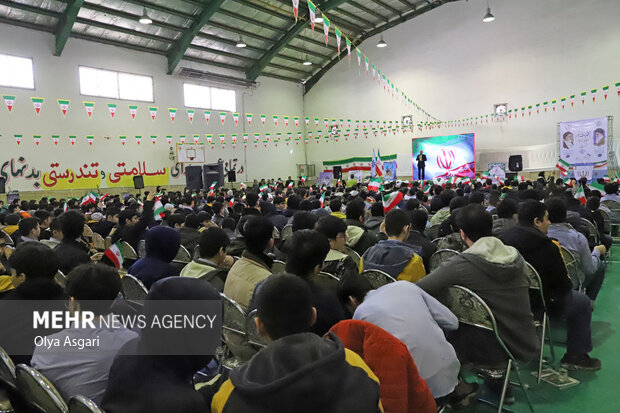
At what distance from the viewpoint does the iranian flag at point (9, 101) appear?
40.1ft

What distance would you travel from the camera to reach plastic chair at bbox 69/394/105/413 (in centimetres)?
115

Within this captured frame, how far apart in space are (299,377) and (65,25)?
15027mm

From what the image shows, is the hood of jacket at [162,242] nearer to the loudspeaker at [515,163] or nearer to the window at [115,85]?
the window at [115,85]

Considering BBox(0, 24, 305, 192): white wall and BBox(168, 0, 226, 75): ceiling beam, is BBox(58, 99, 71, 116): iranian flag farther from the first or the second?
BBox(168, 0, 226, 75): ceiling beam

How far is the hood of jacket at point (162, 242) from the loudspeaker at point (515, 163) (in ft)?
48.3

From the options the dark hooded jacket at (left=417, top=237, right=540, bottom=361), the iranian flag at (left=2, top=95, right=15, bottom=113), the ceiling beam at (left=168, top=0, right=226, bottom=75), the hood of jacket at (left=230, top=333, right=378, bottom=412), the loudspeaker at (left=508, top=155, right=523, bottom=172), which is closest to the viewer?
the hood of jacket at (left=230, top=333, right=378, bottom=412)

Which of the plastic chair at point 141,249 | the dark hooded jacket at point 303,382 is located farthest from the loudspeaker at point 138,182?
the dark hooded jacket at point 303,382

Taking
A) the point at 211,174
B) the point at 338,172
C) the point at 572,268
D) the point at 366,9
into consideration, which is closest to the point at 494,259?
the point at 572,268

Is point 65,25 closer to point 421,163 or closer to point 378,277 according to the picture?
point 421,163

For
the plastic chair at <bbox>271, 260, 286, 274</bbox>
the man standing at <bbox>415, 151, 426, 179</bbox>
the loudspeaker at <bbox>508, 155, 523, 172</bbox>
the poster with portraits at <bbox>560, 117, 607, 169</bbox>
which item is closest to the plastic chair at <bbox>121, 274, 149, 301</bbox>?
the plastic chair at <bbox>271, 260, 286, 274</bbox>

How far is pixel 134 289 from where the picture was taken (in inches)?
105

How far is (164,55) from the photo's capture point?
16.4 m

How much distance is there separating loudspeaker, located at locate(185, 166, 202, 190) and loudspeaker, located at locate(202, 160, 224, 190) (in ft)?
1.22

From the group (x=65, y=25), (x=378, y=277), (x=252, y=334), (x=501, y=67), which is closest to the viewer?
(x=252, y=334)
